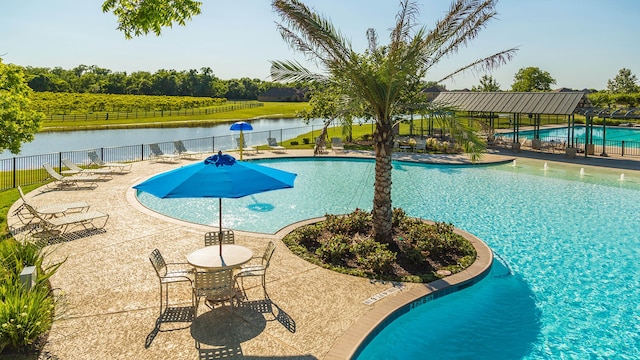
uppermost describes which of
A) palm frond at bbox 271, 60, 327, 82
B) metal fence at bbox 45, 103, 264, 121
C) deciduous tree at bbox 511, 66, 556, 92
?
deciduous tree at bbox 511, 66, 556, 92

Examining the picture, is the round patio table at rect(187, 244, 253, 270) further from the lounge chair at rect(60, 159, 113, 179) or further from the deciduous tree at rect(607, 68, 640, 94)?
the deciduous tree at rect(607, 68, 640, 94)

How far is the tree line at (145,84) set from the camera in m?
91.9

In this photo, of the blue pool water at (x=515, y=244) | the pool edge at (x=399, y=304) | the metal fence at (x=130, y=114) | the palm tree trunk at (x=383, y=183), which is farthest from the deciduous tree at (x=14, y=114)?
the metal fence at (x=130, y=114)

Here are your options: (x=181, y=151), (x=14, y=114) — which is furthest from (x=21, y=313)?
(x=181, y=151)

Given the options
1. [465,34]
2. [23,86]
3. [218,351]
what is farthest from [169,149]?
[218,351]

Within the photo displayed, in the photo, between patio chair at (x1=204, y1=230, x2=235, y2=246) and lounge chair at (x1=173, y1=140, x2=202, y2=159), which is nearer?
patio chair at (x1=204, y1=230, x2=235, y2=246)

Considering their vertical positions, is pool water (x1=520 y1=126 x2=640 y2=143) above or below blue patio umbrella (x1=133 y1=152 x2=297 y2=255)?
above

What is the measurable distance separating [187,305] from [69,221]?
5207 mm

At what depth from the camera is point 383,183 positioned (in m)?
9.73

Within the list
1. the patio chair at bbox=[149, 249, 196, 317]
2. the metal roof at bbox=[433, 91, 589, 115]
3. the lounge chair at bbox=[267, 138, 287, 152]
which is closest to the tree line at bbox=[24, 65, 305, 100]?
the metal roof at bbox=[433, 91, 589, 115]

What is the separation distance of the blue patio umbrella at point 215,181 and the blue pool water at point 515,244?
2920mm

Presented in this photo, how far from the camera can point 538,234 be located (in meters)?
11.4

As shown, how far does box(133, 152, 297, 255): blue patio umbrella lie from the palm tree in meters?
3.26

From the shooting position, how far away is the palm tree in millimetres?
9398
